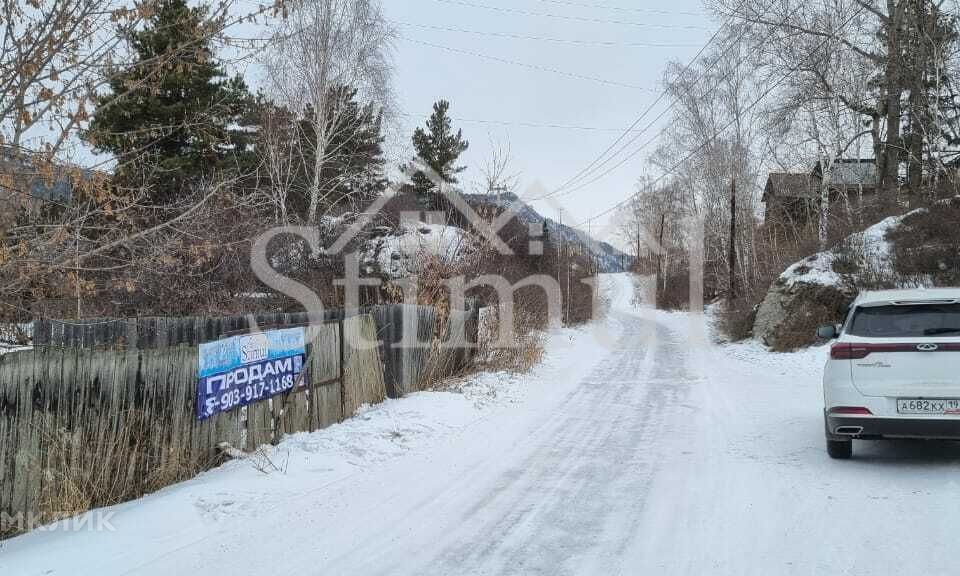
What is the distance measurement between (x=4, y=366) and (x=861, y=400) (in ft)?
22.6

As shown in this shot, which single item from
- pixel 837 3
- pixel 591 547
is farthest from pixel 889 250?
pixel 591 547

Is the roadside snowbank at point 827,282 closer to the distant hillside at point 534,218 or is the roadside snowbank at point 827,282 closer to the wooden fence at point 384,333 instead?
the distant hillside at point 534,218

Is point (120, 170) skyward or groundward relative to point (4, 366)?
skyward

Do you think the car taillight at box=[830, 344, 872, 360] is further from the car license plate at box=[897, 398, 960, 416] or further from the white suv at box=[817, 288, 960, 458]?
the car license plate at box=[897, 398, 960, 416]

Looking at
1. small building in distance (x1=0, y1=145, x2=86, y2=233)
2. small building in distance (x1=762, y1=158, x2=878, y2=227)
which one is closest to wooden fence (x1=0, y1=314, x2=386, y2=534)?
small building in distance (x1=0, y1=145, x2=86, y2=233)

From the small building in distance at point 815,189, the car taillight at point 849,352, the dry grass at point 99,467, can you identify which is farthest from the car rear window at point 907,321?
the small building in distance at point 815,189

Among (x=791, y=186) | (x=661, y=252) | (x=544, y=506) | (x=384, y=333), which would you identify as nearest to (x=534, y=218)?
(x=791, y=186)

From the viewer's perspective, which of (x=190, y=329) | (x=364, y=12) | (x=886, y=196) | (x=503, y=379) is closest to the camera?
(x=190, y=329)

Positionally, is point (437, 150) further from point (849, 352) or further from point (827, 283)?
point (849, 352)

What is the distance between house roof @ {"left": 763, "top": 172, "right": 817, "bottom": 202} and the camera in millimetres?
26925

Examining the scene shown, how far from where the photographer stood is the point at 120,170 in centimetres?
441

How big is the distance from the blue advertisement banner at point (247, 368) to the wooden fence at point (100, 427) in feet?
0.38

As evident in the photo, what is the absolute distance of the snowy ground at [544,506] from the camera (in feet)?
12.6

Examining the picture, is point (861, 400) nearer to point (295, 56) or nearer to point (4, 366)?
point (4, 366)
